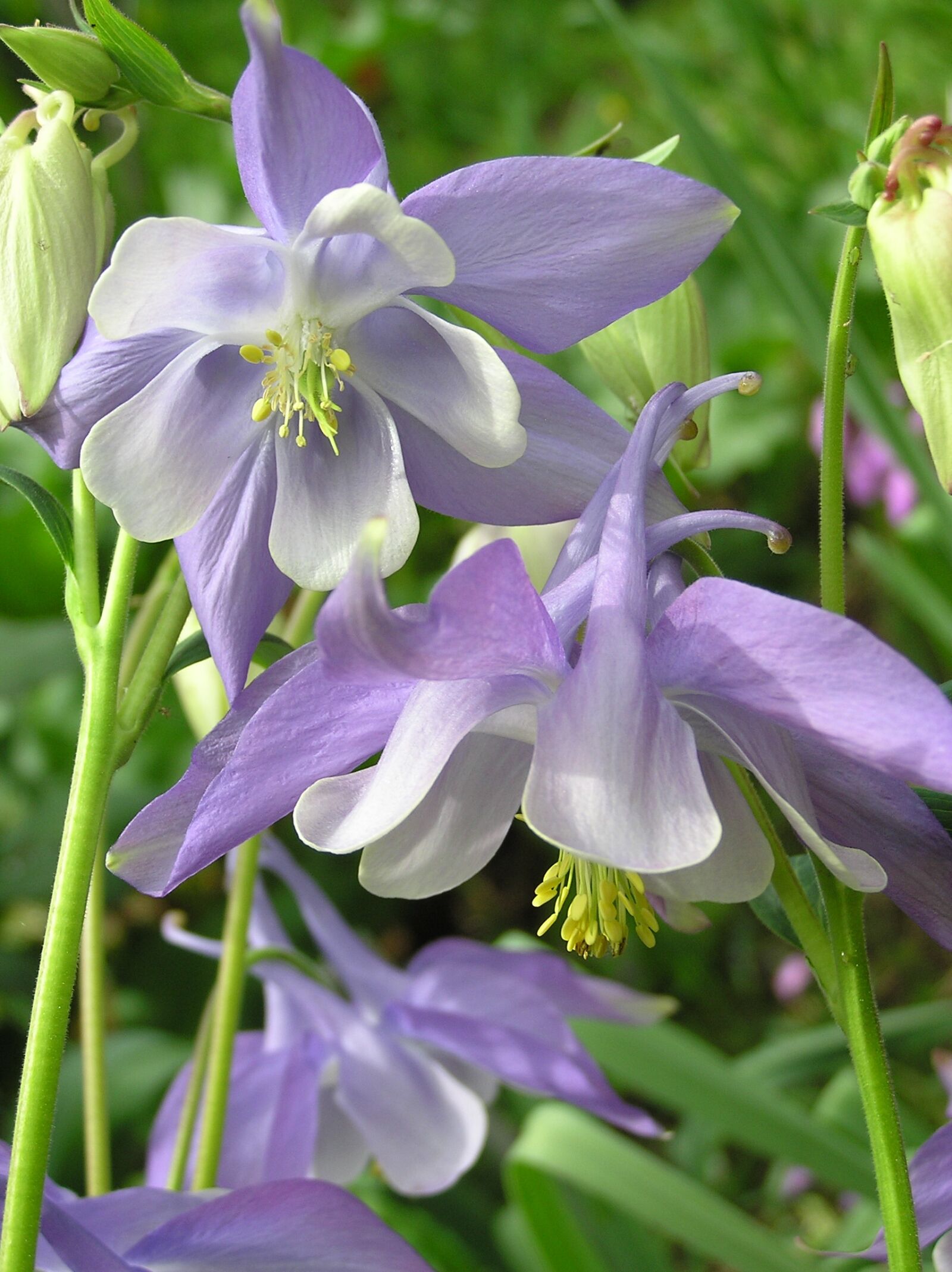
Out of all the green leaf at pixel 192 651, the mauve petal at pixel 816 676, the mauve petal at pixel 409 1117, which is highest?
the mauve petal at pixel 816 676

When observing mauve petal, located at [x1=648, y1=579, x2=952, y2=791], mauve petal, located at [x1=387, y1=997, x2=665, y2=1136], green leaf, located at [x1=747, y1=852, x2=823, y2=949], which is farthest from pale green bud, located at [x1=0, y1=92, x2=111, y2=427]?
mauve petal, located at [x1=387, y1=997, x2=665, y2=1136]

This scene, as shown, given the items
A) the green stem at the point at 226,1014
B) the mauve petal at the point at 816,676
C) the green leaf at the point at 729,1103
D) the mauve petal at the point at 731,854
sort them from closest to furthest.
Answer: the mauve petal at the point at 816,676
the mauve petal at the point at 731,854
the green stem at the point at 226,1014
the green leaf at the point at 729,1103

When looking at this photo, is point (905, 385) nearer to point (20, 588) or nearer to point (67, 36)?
point (67, 36)

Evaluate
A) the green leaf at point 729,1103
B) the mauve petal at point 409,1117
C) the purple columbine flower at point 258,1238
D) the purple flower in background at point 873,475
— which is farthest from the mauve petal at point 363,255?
the purple flower in background at point 873,475

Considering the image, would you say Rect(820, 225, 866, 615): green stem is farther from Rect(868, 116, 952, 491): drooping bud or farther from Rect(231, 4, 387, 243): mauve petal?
Rect(231, 4, 387, 243): mauve petal

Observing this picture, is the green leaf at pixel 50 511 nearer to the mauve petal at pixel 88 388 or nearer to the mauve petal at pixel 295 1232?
the mauve petal at pixel 88 388

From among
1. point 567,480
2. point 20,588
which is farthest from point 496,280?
point 20,588

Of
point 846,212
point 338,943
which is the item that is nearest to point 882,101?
point 846,212
